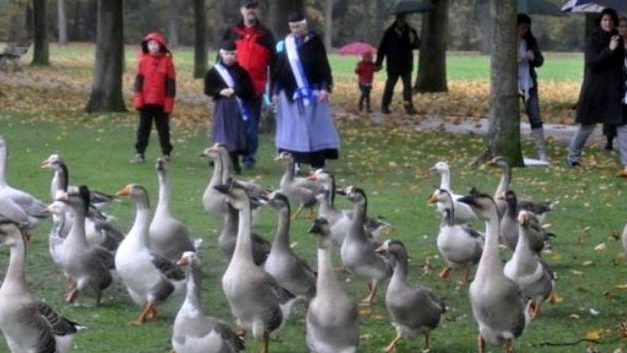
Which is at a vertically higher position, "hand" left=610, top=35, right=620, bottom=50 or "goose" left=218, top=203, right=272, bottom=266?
"hand" left=610, top=35, right=620, bottom=50

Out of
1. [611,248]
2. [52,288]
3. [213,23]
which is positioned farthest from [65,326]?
[213,23]

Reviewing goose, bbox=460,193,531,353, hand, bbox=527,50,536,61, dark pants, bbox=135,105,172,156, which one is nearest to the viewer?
goose, bbox=460,193,531,353

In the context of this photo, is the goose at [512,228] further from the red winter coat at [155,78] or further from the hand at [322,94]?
the red winter coat at [155,78]

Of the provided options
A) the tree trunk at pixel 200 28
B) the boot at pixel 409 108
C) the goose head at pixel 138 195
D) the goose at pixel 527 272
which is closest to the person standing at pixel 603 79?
the goose at pixel 527 272

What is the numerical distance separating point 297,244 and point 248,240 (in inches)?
147

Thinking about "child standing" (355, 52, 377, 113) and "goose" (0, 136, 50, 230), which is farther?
"child standing" (355, 52, 377, 113)

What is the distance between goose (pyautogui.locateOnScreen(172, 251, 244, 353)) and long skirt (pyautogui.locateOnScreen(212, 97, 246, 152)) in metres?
9.24

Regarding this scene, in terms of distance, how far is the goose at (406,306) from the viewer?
29.2ft

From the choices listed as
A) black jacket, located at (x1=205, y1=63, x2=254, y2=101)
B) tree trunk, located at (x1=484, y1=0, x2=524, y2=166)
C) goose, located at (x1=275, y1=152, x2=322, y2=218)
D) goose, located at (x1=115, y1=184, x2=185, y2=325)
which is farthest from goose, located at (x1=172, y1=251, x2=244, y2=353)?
tree trunk, located at (x1=484, y1=0, x2=524, y2=166)

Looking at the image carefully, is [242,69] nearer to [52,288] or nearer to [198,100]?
[52,288]

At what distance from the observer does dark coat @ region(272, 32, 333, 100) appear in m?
16.5

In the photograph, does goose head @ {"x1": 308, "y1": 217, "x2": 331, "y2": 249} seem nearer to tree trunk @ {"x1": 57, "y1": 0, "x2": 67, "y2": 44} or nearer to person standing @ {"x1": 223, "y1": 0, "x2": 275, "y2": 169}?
person standing @ {"x1": 223, "y1": 0, "x2": 275, "y2": 169}

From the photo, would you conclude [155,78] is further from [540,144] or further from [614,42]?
[614,42]

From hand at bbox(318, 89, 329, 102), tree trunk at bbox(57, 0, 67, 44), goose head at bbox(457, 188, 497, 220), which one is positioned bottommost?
tree trunk at bbox(57, 0, 67, 44)
